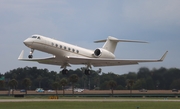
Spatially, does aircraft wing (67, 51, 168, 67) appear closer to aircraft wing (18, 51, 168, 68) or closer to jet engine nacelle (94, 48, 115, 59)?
aircraft wing (18, 51, 168, 68)

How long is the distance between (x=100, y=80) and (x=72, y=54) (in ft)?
143

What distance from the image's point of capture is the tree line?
5966 cm

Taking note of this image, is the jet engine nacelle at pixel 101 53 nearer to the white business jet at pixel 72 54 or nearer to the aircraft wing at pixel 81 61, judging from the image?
the white business jet at pixel 72 54

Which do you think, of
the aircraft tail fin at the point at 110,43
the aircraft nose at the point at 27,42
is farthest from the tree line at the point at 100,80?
the aircraft nose at the point at 27,42

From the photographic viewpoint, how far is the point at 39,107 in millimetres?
36469

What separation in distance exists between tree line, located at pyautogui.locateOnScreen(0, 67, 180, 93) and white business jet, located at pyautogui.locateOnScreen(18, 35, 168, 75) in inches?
355

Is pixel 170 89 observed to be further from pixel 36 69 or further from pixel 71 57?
pixel 36 69

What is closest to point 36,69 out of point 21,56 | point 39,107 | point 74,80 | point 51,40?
point 74,80

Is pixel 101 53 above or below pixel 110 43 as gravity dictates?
below

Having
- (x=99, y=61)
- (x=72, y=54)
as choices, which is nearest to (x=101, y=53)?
(x=99, y=61)

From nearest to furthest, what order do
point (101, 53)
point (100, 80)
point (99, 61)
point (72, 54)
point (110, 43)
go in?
point (72, 54) → point (99, 61) → point (101, 53) → point (110, 43) → point (100, 80)

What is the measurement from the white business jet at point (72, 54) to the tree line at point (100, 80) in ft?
29.6

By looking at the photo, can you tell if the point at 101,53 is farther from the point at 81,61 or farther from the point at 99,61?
the point at 81,61

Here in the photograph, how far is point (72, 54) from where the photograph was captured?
151ft
